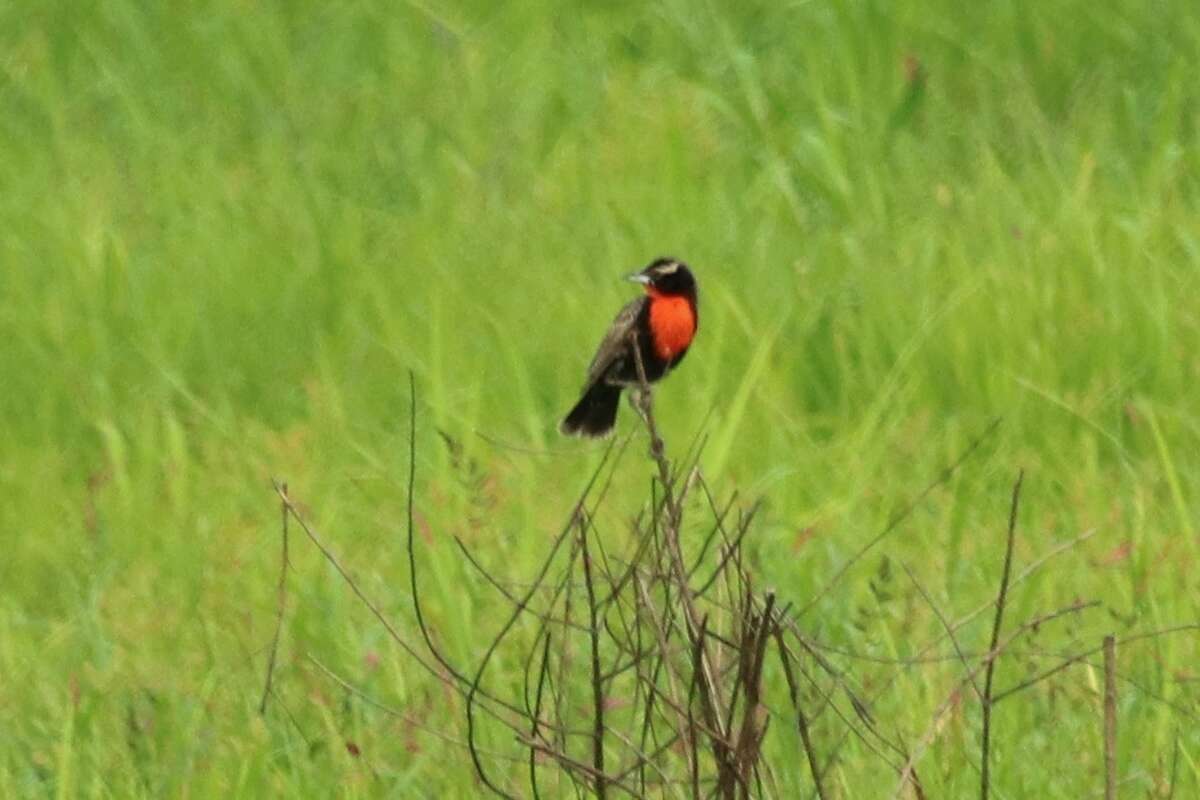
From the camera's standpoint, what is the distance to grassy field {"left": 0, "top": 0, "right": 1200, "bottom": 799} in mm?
4340

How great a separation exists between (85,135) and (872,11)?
2346 millimetres

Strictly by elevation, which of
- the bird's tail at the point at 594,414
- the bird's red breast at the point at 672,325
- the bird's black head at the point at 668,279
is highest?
the bird's black head at the point at 668,279

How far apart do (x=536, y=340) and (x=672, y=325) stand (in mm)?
1399

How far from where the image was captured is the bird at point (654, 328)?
4852mm

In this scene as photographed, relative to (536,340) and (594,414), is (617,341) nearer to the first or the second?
(594,414)

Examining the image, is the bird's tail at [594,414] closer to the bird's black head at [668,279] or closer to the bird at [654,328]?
the bird at [654,328]

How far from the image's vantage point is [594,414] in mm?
5281

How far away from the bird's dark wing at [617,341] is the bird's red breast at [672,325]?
0.05 metres

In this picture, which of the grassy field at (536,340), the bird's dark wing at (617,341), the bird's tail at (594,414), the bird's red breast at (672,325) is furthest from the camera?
the bird's tail at (594,414)

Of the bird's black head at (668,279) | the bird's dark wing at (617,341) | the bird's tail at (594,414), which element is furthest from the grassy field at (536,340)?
the bird's black head at (668,279)

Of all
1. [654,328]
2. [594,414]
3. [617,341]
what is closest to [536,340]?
[594,414]

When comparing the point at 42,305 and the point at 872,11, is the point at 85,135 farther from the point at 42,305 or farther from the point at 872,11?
the point at 872,11

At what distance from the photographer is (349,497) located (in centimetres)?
558

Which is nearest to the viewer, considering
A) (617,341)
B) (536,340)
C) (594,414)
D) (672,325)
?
(672,325)
